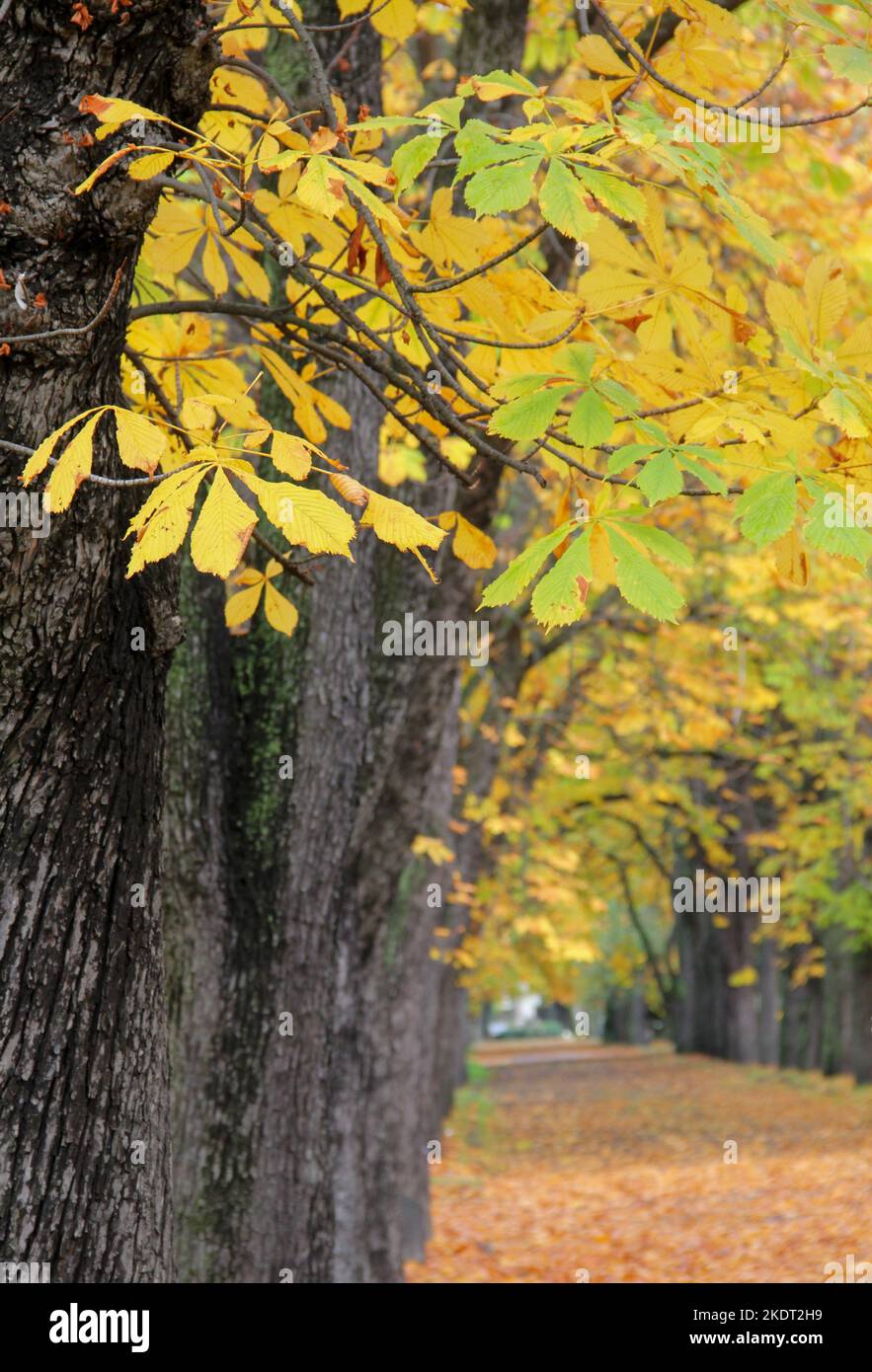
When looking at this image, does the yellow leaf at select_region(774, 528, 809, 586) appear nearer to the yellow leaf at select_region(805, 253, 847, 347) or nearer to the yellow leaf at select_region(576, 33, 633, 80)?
the yellow leaf at select_region(805, 253, 847, 347)

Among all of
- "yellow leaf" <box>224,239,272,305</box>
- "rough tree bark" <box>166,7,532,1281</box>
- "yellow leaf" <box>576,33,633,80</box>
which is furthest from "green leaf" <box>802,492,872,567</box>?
"rough tree bark" <box>166,7,532,1281</box>

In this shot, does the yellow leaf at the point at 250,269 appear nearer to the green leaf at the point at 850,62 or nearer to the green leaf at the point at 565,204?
the green leaf at the point at 565,204

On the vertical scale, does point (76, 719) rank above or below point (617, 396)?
below

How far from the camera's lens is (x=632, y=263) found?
9.09 feet

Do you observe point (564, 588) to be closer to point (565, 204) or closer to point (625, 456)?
point (625, 456)

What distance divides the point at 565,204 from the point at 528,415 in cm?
38

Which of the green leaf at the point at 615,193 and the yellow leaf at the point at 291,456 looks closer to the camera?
the yellow leaf at the point at 291,456

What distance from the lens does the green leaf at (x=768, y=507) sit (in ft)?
7.54

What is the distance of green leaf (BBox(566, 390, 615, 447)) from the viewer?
258 cm

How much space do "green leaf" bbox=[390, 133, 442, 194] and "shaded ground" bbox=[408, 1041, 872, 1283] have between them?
24.8 feet

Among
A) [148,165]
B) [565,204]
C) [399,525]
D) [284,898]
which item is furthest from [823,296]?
[284,898]

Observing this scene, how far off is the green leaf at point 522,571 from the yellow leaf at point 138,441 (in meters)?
0.61

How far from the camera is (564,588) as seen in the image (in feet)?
7.27

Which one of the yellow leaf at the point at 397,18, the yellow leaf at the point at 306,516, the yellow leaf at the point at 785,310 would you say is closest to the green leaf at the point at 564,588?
the yellow leaf at the point at 306,516
